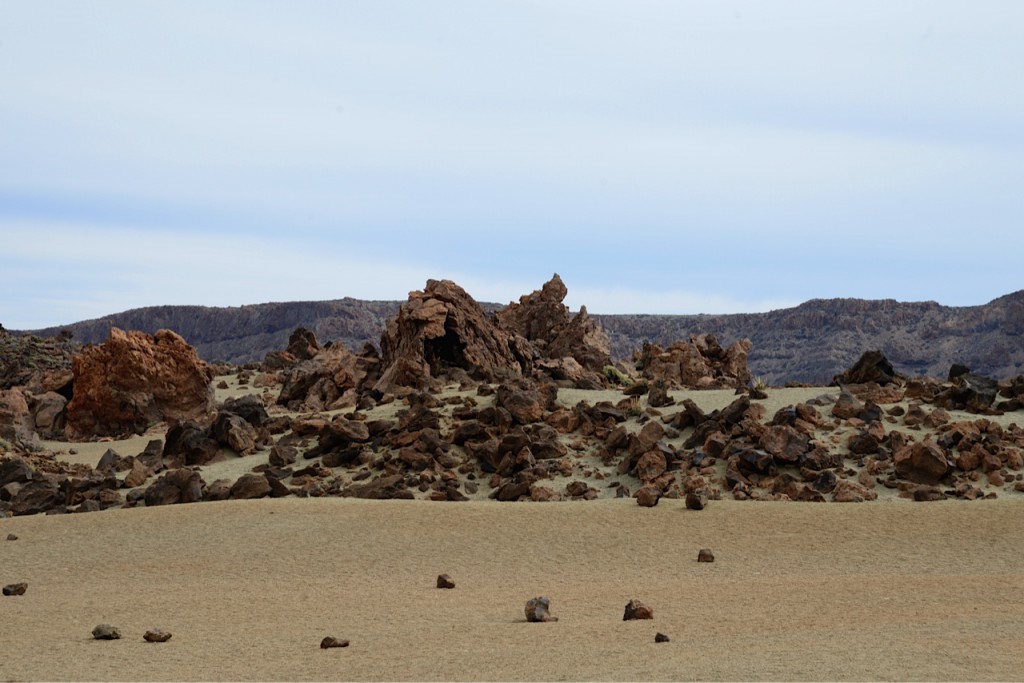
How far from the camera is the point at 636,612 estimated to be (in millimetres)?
9766

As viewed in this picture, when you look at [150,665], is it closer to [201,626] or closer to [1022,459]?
[201,626]

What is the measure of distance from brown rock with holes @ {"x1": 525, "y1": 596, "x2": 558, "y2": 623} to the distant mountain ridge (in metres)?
51.4

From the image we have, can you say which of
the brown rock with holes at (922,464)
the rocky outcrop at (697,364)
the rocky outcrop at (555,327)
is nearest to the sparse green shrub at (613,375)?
the rocky outcrop at (697,364)

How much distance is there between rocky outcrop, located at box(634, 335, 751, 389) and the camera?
101 ft

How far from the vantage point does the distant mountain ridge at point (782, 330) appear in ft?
217

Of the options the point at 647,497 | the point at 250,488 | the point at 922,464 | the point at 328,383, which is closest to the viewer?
the point at 647,497

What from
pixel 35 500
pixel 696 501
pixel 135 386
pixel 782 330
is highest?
pixel 782 330

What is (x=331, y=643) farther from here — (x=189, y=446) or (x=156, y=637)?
(x=189, y=446)

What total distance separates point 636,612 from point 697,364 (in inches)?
862

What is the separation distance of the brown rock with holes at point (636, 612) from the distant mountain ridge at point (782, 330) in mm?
51479

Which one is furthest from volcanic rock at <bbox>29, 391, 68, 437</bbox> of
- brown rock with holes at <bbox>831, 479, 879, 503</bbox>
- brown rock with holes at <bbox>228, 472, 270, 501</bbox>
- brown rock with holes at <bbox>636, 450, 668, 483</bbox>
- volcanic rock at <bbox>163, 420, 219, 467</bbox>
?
brown rock with holes at <bbox>831, 479, 879, 503</bbox>

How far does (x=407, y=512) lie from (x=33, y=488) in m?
6.60

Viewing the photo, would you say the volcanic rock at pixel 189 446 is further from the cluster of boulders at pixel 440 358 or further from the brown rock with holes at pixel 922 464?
the brown rock with holes at pixel 922 464

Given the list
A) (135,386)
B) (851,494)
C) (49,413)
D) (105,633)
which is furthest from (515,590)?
(49,413)
